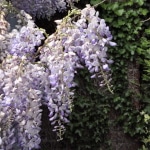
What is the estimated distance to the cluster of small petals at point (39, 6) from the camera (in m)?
3.21

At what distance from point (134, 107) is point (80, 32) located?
8.18 feet

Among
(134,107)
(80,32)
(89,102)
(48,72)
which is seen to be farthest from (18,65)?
(134,107)

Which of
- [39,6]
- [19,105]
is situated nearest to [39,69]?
[19,105]

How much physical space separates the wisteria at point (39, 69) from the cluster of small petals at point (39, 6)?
89cm

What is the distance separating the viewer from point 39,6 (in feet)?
10.9

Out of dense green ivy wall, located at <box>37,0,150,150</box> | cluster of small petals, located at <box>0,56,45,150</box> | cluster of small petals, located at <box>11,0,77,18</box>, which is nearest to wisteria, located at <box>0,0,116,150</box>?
cluster of small petals, located at <box>0,56,45,150</box>

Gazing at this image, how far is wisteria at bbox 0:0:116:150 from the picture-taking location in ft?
6.75

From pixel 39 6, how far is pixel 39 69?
4.09ft

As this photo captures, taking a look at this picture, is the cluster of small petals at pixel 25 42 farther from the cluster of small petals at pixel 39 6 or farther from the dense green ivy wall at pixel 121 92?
the dense green ivy wall at pixel 121 92

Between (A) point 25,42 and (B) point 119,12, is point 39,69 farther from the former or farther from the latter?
(B) point 119,12

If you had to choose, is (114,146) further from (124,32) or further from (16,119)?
(16,119)

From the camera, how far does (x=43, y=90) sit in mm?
2260

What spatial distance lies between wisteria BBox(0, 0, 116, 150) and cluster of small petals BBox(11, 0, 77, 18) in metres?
0.89

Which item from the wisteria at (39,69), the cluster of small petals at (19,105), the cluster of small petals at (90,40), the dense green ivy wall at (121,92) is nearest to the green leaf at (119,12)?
the dense green ivy wall at (121,92)
